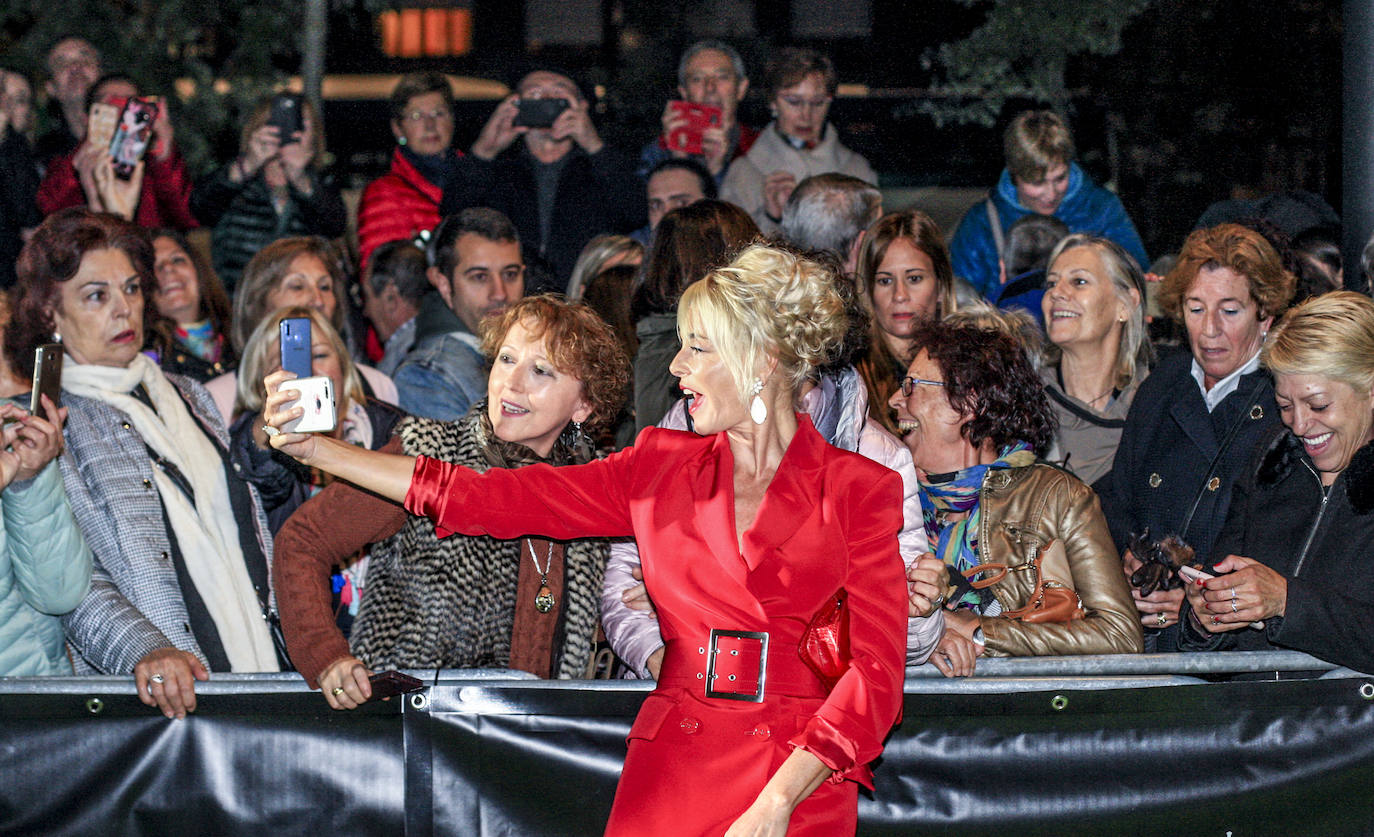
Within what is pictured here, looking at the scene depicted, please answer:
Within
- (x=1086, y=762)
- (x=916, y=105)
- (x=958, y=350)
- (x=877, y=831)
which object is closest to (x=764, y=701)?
(x=877, y=831)

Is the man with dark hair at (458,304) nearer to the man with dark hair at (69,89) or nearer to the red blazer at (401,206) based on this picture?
the red blazer at (401,206)

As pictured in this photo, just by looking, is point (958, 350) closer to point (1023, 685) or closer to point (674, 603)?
point (1023, 685)

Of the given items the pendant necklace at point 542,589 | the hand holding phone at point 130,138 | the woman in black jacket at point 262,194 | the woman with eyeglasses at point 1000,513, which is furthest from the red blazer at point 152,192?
the woman with eyeglasses at point 1000,513

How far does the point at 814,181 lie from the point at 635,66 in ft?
15.8

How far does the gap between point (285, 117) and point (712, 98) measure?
7.00ft

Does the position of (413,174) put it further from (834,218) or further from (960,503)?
(960,503)

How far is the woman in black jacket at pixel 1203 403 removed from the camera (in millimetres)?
4617

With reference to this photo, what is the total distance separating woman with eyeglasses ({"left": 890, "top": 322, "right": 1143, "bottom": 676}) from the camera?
390 cm

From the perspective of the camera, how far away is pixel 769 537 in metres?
3.17

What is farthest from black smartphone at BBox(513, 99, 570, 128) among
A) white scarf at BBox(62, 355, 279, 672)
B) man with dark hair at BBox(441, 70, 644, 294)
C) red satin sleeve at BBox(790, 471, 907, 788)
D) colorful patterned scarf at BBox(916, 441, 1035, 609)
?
red satin sleeve at BBox(790, 471, 907, 788)

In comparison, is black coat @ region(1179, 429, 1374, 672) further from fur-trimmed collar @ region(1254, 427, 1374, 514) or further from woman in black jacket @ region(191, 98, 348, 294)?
woman in black jacket @ region(191, 98, 348, 294)

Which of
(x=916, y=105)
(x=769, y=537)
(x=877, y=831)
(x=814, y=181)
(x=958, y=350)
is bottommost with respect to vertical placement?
(x=877, y=831)

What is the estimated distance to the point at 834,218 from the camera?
5.69m

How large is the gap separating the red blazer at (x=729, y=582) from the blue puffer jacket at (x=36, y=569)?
118 cm
